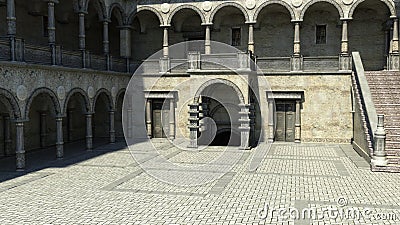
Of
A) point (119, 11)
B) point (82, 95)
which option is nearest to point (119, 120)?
point (82, 95)

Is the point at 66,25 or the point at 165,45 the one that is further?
the point at 165,45

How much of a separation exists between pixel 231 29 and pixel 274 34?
2.92m

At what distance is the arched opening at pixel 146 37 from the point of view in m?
27.8

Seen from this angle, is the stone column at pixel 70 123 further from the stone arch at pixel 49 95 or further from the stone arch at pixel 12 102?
the stone arch at pixel 12 102

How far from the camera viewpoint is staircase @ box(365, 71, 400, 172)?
16.0 meters

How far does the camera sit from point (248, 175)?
14859 mm

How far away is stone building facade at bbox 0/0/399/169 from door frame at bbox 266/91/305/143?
61mm

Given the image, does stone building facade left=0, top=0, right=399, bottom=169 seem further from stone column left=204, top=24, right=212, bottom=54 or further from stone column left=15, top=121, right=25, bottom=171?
stone column left=15, top=121, right=25, bottom=171

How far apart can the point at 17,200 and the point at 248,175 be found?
799 centimetres

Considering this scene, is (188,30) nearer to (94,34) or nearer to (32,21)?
(94,34)

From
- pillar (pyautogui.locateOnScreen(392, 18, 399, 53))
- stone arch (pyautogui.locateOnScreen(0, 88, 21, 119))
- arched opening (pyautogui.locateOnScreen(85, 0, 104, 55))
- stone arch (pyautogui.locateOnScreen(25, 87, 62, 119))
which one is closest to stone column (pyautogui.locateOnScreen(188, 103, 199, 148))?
stone arch (pyautogui.locateOnScreen(25, 87, 62, 119))

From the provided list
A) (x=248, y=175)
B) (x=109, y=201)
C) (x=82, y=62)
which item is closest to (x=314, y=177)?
(x=248, y=175)

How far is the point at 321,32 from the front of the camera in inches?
1000

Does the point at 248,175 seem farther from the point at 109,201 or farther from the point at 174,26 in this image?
the point at 174,26
